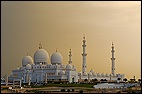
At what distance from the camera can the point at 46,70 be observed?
175 ft

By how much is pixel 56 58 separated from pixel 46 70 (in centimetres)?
376

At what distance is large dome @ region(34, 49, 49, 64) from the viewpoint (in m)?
56.3

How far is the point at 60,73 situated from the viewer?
5203 centimetres

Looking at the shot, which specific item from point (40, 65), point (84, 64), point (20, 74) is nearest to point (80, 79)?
point (84, 64)

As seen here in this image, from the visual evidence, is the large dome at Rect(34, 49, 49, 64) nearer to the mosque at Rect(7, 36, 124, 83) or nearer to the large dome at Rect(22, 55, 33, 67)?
the mosque at Rect(7, 36, 124, 83)

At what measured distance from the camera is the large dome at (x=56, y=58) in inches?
2203

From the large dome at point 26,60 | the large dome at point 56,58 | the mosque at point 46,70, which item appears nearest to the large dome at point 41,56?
the mosque at point 46,70

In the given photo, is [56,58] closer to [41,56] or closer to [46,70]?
[41,56]

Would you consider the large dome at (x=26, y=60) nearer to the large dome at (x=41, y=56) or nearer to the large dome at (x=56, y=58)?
the large dome at (x=41, y=56)

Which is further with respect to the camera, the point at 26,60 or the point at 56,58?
the point at 26,60

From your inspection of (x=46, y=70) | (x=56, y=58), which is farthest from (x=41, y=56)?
(x=46, y=70)

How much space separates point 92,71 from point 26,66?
664 inches

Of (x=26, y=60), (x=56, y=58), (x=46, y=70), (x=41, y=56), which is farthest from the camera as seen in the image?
(x=26, y=60)

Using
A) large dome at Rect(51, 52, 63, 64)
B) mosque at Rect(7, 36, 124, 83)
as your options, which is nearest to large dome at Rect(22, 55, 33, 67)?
mosque at Rect(7, 36, 124, 83)
